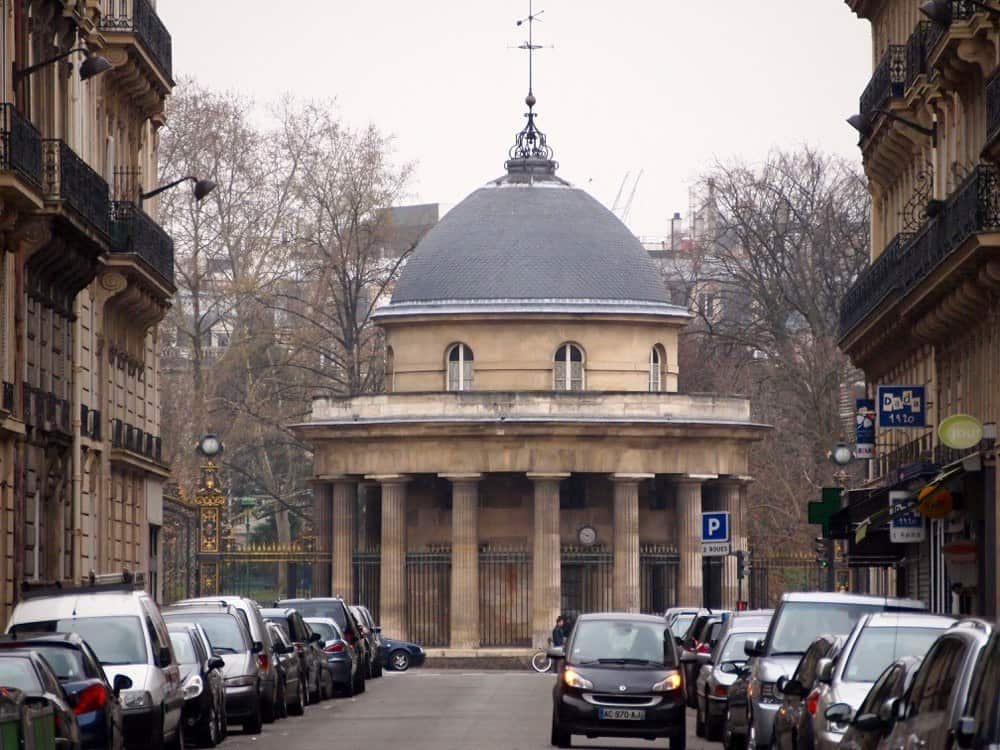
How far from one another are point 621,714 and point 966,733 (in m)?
16.7

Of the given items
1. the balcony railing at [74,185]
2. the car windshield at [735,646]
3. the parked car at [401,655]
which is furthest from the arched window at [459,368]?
the car windshield at [735,646]

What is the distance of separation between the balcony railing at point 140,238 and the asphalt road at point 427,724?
8.68 meters

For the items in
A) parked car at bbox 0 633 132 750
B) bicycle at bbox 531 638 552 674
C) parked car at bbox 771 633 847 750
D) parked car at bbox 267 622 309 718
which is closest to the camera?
parked car at bbox 771 633 847 750

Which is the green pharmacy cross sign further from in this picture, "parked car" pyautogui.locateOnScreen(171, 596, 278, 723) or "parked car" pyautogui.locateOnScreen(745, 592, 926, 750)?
"parked car" pyautogui.locateOnScreen(745, 592, 926, 750)

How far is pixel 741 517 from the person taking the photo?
80.6m

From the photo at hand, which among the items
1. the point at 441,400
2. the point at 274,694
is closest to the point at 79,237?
the point at 274,694

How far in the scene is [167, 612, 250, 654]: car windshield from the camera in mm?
35125

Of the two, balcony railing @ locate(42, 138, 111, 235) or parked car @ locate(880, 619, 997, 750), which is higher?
balcony railing @ locate(42, 138, 111, 235)

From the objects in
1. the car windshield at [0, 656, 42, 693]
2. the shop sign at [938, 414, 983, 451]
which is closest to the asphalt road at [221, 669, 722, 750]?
the shop sign at [938, 414, 983, 451]

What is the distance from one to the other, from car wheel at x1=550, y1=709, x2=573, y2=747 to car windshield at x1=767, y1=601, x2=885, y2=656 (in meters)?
3.56

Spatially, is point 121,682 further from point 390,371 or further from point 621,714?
point 390,371

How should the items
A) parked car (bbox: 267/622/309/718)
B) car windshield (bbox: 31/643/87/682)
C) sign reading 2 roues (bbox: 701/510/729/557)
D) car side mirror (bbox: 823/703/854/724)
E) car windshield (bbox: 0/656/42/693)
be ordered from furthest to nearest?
sign reading 2 roues (bbox: 701/510/729/557) → parked car (bbox: 267/622/309/718) → car windshield (bbox: 31/643/87/682) → car windshield (bbox: 0/656/42/693) → car side mirror (bbox: 823/703/854/724)

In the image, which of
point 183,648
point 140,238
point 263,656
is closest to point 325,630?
point 140,238

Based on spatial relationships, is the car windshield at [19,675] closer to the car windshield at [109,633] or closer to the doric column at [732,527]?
the car windshield at [109,633]
